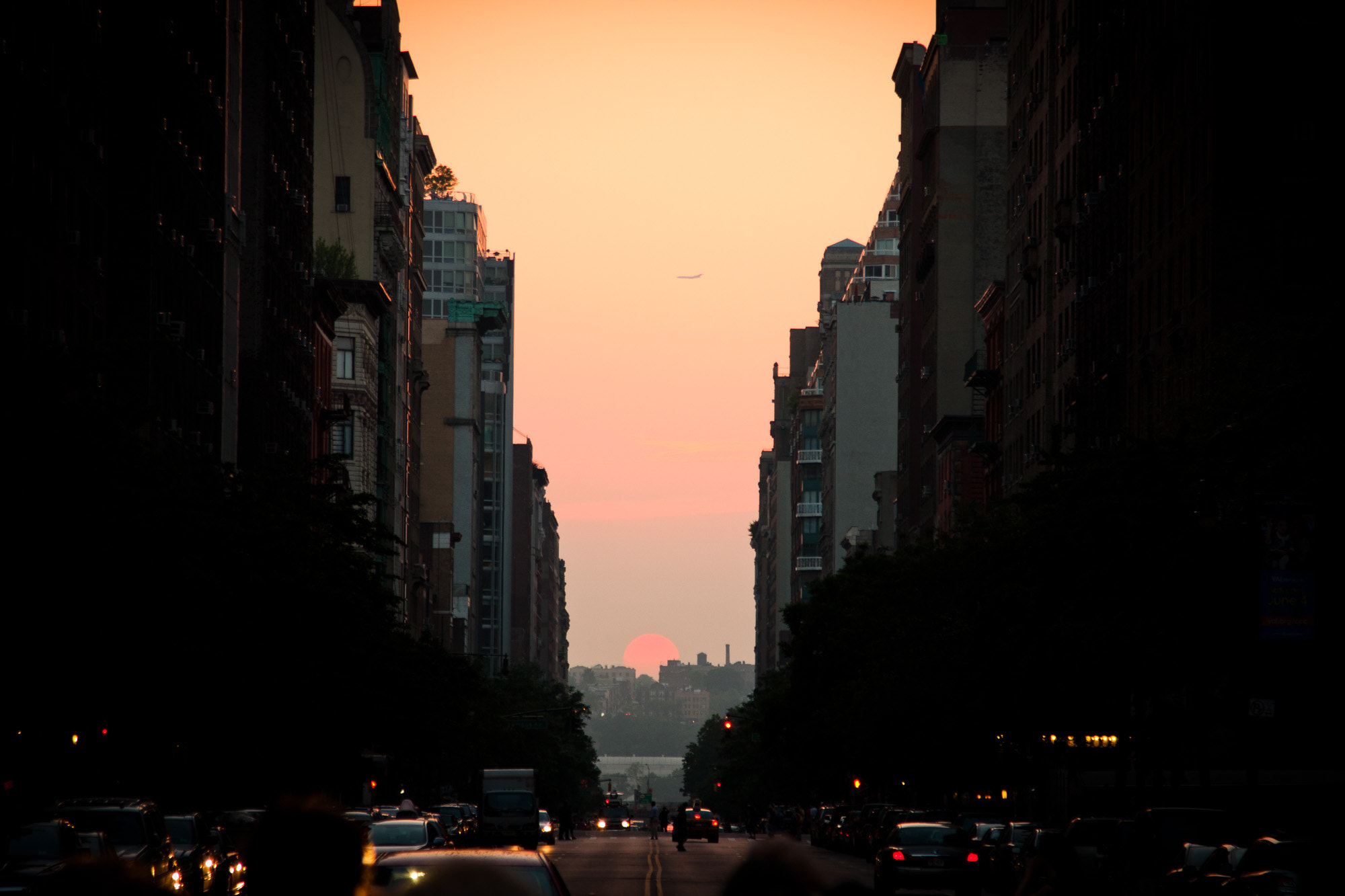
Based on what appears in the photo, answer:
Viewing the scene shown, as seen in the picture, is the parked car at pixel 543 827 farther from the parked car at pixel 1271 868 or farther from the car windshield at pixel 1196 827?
the parked car at pixel 1271 868

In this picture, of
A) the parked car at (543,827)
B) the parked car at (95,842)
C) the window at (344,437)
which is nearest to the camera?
the parked car at (95,842)

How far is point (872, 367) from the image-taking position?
185m

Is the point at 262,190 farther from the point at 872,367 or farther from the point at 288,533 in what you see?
the point at 872,367

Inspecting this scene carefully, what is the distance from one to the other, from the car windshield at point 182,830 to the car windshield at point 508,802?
35755 millimetres

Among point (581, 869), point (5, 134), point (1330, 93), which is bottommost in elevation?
point (581, 869)

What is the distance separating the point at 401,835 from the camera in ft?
112

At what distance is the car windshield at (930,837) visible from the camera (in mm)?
40406

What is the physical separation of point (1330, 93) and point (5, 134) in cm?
3704

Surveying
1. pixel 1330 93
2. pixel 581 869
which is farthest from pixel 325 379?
pixel 1330 93

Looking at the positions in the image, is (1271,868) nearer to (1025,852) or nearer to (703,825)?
(1025,852)

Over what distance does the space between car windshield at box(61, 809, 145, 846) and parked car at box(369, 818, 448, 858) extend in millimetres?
4440

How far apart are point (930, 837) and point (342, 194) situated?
3533 inches

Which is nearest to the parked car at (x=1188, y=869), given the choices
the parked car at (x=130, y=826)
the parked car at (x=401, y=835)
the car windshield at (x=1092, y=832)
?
the car windshield at (x=1092, y=832)

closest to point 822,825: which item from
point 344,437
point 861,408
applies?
point 344,437
